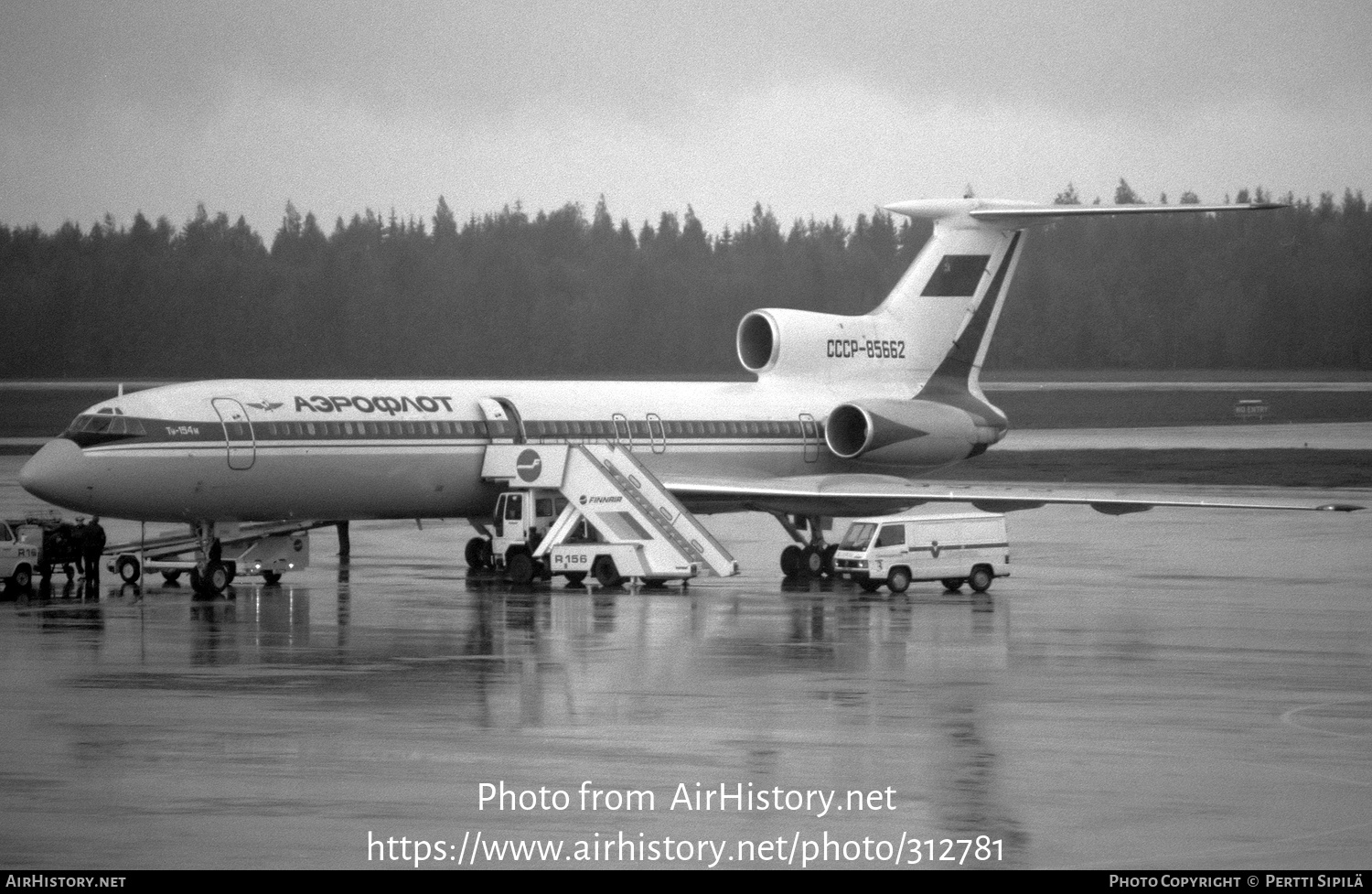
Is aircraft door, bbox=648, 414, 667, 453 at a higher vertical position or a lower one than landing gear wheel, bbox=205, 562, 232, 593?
higher

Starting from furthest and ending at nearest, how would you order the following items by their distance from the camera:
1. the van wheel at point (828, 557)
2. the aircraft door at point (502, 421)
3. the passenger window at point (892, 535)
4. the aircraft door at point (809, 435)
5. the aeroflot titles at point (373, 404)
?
the aircraft door at point (809, 435) < the van wheel at point (828, 557) < the aircraft door at point (502, 421) < the aeroflot titles at point (373, 404) < the passenger window at point (892, 535)

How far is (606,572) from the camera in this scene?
31.9 metres

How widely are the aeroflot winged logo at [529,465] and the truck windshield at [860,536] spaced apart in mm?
5306

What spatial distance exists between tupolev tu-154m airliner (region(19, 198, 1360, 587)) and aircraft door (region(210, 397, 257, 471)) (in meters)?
0.03

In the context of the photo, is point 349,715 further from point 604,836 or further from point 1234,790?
point 1234,790

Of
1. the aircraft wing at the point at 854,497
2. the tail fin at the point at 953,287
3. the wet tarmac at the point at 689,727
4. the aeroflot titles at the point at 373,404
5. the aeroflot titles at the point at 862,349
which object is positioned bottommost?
the wet tarmac at the point at 689,727

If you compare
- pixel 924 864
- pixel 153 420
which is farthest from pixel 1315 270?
pixel 924 864

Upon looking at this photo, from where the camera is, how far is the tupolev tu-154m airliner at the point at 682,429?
3075 centimetres

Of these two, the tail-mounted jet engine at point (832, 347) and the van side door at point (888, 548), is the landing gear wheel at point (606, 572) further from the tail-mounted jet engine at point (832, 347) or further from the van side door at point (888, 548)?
the tail-mounted jet engine at point (832, 347)

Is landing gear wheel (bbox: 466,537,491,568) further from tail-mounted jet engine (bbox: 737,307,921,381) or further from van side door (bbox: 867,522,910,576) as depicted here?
van side door (bbox: 867,522,910,576)

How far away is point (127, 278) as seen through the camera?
9338 cm

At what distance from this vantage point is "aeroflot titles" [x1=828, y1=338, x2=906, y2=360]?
127 ft

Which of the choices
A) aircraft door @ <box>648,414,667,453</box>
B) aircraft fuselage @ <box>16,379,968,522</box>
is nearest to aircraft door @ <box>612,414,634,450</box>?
aircraft fuselage @ <box>16,379,968,522</box>

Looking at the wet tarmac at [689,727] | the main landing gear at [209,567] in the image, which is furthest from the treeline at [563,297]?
the wet tarmac at [689,727]
